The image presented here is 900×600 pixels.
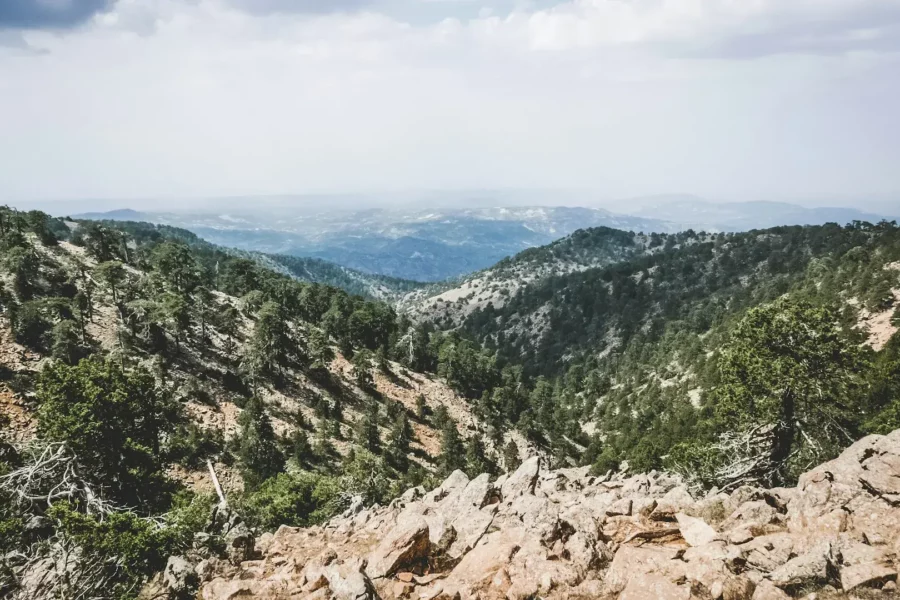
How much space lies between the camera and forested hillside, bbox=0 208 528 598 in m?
21.8

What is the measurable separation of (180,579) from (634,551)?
17.2 meters

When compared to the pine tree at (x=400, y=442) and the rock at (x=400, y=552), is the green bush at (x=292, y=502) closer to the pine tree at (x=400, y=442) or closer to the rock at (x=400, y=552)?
the rock at (x=400, y=552)

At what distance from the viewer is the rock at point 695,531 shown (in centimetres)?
1636

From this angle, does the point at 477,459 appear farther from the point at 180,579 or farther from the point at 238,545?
the point at 180,579

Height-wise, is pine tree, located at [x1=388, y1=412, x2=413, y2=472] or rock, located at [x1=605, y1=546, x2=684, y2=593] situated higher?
rock, located at [x1=605, y1=546, x2=684, y2=593]

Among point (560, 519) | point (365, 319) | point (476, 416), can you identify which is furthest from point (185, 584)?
point (365, 319)

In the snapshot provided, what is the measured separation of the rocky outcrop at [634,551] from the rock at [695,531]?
0.05 meters

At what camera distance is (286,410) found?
71062mm

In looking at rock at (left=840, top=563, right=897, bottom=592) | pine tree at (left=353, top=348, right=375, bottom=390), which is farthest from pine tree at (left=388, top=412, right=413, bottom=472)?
rock at (left=840, top=563, right=897, bottom=592)

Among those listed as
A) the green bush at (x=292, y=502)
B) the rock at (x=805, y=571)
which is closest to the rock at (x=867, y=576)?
the rock at (x=805, y=571)

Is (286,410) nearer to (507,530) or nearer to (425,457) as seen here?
(425,457)

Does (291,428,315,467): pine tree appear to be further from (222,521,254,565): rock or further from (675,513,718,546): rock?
(675,513,718,546): rock

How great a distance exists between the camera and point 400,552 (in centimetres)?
1753

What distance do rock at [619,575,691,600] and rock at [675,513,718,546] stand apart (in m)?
2.89
